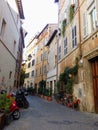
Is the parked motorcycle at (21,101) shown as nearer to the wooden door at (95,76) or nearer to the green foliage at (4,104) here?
the green foliage at (4,104)

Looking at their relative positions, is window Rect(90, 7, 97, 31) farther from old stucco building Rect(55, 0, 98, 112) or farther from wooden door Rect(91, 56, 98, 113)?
wooden door Rect(91, 56, 98, 113)

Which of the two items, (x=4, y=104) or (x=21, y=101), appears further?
(x=21, y=101)

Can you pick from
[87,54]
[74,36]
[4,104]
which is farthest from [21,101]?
[74,36]

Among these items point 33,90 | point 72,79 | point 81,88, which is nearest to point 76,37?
point 72,79

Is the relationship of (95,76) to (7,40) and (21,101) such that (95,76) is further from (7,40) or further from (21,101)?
(7,40)

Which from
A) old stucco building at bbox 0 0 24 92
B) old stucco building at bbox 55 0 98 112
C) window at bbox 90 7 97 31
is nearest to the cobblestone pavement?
old stucco building at bbox 55 0 98 112

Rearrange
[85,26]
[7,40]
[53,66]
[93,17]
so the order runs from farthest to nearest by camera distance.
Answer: [53,66] < [7,40] < [85,26] < [93,17]

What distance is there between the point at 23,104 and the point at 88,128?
5.77m

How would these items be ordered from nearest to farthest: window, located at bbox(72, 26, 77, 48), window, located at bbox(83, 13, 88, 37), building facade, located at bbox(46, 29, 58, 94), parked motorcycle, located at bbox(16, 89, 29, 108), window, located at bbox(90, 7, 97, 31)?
window, located at bbox(90, 7, 97, 31), window, located at bbox(83, 13, 88, 37), parked motorcycle, located at bbox(16, 89, 29, 108), window, located at bbox(72, 26, 77, 48), building facade, located at bbox(46, 29, 58, 94)

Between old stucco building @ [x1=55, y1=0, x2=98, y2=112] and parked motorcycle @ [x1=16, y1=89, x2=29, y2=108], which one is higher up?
old stucco building @ [x1=55, y1=0, x2=98, y2=112]

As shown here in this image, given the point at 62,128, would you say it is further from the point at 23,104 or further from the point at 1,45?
the point at 1,45

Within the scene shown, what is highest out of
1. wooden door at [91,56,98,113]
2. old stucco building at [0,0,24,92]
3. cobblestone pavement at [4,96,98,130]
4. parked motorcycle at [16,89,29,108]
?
old stucco building at [0,0,24,92]

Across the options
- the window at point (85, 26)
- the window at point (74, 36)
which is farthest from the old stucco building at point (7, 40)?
the window at point (85, 26)

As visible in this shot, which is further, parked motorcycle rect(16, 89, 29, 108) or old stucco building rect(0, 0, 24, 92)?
parked motorcycle rect(16, 89, 29, 108)
